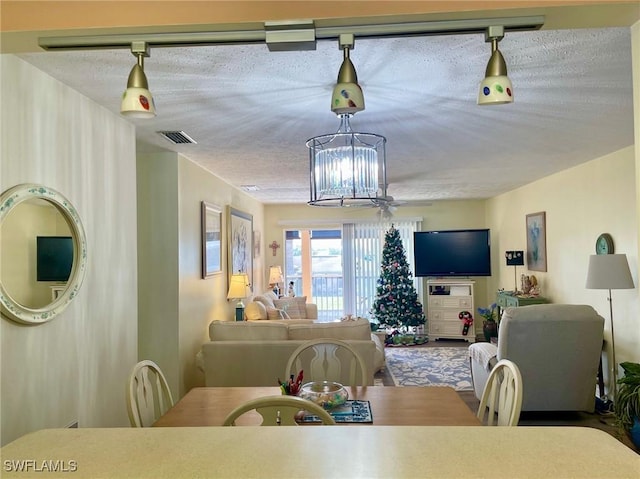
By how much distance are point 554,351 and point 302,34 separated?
11.3 feet

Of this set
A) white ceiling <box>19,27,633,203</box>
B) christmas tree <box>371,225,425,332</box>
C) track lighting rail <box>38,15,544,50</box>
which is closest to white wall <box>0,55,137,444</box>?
white ceiling <box>19,27,633,203</box>

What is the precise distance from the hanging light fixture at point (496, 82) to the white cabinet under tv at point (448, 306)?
657 centimetres

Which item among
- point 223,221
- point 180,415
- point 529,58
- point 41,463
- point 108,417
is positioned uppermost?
point 529,58

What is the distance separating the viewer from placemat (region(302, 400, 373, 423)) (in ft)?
6.54

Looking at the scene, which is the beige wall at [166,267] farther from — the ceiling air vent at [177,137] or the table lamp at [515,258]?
the table lamp at [515,258]

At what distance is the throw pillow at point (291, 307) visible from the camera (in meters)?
6.69

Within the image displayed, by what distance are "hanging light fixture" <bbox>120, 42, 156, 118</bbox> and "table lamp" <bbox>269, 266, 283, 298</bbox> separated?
623 cm

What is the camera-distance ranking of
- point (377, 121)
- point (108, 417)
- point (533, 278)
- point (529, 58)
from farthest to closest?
point (533, 278)
point (377, 121)
point (108, 417)
point (529, 58)

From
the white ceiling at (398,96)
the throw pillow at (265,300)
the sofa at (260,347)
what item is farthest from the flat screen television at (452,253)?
the sofa at (260,347)

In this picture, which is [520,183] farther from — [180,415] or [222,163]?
[180,415]

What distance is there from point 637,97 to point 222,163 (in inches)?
141

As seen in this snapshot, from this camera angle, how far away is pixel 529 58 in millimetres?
2020

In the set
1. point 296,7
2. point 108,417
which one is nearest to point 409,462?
point 296,7

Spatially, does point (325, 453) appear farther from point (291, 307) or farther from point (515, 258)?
point (515, 258)
